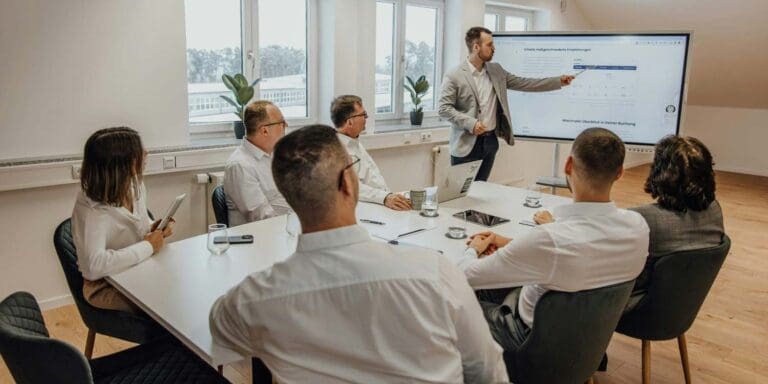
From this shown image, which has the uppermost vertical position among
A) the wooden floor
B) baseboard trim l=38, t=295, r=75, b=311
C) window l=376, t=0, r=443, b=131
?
window l=376, t=0, r=443, b=131

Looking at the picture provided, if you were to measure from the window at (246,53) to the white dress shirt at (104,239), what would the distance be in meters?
2.09

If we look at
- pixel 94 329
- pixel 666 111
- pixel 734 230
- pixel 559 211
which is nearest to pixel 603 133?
pixel 559 211

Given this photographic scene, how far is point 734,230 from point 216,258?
508cm

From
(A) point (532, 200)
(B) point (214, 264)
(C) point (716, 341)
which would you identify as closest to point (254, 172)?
(B) point (214, 264)

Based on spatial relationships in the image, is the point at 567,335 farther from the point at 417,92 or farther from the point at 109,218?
the point at 417,92

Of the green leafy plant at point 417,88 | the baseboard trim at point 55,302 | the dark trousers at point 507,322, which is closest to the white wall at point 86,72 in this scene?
the baseboard trim at point 55,302

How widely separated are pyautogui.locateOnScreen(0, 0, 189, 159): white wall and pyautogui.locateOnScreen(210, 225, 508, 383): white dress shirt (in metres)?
2.53

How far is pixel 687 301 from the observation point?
2.25m

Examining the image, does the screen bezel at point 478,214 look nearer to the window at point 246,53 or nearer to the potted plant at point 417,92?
the window at point 246,53

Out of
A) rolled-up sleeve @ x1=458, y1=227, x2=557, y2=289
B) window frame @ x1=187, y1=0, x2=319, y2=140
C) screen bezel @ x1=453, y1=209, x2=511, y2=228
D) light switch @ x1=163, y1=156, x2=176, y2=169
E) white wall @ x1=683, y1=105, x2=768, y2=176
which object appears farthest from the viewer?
white wall @ x1=683, y1=105, x2=768, y2=176

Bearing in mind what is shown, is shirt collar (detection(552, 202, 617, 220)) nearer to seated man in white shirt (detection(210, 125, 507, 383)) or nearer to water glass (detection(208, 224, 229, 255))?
seated man in white shirt (detection(210, 125, 507, 383))

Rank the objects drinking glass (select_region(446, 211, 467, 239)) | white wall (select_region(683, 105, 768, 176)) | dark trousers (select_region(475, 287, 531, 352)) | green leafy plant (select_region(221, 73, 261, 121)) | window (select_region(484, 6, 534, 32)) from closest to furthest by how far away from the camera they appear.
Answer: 1. dark trousers (select_region(475, 287, 531, 352))
2. drinking glass (select_region(446, 211, 467, 239))
3. green leafy plant (select_region(221, 73, 261, 121))
4. window (select_region(484, 6, 534, 32))
5. white wall (select_region(683, 105, 768, 176))

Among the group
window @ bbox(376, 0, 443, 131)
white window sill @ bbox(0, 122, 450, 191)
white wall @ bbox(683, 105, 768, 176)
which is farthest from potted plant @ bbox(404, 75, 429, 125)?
white wall @ bbox(683, 105, 768, 176)

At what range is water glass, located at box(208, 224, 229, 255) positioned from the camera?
223cm
